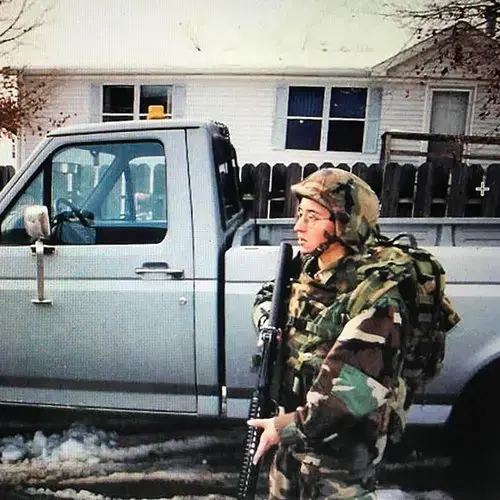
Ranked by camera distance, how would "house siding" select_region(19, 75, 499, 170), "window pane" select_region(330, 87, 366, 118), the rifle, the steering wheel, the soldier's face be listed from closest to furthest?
the soldier's face < the rifle < the steering wheel < "house siding" select_region(19, 75, 499, 170) < "window pane" select_region(330, 87, 366, 118)

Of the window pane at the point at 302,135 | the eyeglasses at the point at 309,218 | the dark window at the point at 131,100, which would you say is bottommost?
the eyeglasses at the point at 309,218

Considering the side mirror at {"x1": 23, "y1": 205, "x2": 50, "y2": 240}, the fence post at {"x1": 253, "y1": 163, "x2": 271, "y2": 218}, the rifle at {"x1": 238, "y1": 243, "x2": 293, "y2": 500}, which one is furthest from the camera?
the fence post at {"x1": 253, "y1": 163, "x2": 271, "y2": 218}

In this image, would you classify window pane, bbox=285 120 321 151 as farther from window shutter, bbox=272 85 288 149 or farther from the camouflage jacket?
the camouflage jacket

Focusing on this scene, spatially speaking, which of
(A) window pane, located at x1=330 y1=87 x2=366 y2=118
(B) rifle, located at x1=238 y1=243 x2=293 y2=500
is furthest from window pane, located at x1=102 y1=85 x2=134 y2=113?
(B) rifle, located at x1=238 y1=243 x2=293 y2=500

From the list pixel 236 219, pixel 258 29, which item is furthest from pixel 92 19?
pixel 236 219

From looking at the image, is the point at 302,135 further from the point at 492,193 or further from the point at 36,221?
the point at 36,221

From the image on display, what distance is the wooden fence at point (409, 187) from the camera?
2.12m

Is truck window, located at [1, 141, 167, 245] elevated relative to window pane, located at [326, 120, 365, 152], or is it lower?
lower

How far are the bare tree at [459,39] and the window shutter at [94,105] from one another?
1105mm

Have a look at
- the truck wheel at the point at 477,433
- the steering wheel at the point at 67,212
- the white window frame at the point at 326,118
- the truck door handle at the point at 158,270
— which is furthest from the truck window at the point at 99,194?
the truck wheel at the point at 477,433

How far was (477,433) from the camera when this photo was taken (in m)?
1.79

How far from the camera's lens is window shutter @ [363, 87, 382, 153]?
210 centimetres

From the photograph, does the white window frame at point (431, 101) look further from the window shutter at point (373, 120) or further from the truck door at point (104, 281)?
the truck door at point (104, 281)

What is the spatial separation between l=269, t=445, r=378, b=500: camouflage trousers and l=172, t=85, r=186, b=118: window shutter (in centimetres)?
130
